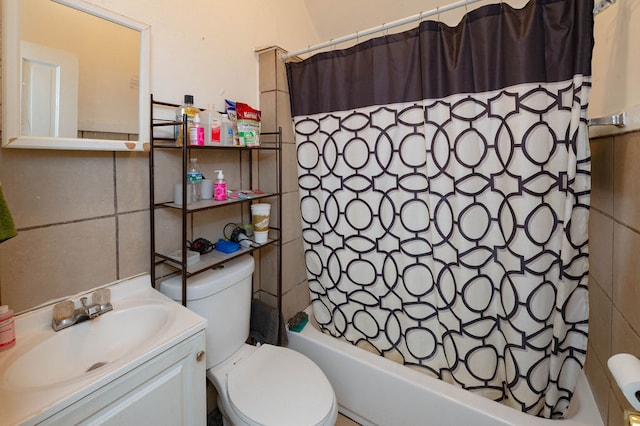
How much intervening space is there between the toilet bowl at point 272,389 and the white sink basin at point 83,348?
38 cm

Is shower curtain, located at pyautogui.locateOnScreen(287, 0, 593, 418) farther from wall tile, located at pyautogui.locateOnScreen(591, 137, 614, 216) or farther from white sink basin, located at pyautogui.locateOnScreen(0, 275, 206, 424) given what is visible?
white sink basin, located at pyautogui.locateOnScreen(0, 275, 206, 424)

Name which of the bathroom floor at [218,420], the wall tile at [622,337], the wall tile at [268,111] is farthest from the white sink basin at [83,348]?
the wall tile at [622,337]

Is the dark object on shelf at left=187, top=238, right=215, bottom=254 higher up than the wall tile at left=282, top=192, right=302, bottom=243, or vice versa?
the wall tile at left=282, top=192, right=302, bottom=243

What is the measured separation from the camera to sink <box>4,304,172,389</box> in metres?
0.80

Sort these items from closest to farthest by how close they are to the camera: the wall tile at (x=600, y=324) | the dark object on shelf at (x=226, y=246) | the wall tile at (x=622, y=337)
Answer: the wall tile at (x=622, y=337), the wall tile at (x=600, y=324), the dark object on shelf at (x=226, y=246)

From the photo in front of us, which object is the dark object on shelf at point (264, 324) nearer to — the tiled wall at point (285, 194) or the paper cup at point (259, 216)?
the tiled wall at point (285, 194)

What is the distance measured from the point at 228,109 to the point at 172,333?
3.23 feet

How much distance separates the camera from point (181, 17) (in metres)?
1.25

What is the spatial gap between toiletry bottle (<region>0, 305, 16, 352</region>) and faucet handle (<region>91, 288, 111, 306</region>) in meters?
0.20

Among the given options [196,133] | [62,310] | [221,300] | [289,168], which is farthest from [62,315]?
[289,168]

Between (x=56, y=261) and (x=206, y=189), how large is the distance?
0.56 m

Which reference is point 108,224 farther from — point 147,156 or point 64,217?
point 147,156

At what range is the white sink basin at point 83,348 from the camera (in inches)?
26.3

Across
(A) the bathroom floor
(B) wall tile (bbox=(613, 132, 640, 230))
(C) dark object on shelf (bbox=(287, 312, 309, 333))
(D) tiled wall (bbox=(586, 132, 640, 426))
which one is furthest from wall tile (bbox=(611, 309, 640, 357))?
(C) dark object on shelf (bbox=(287, 312, 309, 333))
